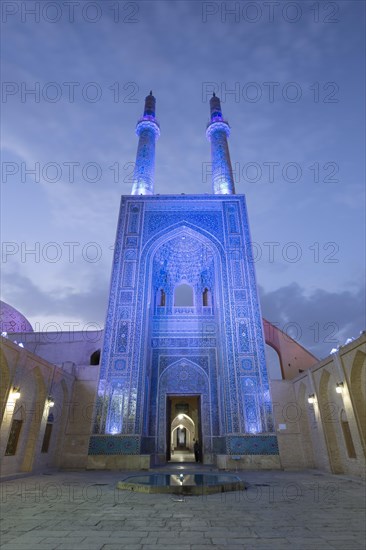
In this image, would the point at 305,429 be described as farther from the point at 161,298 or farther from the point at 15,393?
the point at 15,393

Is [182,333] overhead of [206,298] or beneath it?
beneath

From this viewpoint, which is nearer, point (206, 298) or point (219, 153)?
point (206, 298)

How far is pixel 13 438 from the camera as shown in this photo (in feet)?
28.6

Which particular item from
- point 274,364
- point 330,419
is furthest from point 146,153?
point 330,419

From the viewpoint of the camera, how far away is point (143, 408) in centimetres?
1102

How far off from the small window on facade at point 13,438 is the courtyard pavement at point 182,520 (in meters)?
2.44

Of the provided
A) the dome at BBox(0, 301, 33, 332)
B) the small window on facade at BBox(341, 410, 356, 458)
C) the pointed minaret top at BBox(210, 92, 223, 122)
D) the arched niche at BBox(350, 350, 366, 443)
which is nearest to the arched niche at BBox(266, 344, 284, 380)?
the small window on facade at BBox(341, 410, 356, 458)

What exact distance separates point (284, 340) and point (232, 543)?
13592 mm

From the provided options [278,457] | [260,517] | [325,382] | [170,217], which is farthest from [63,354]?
[260,517]

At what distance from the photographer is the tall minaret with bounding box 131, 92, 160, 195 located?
15.7 metres

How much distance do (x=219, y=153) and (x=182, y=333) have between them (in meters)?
9.34

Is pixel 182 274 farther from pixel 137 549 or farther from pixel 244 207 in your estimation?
pixel 137 549

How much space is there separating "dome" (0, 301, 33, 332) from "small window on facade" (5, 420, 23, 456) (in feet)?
25.1

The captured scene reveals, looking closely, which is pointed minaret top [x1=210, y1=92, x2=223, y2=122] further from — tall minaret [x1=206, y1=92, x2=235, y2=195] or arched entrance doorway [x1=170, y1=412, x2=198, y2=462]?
arched entrance doorway [x1=170, y1=412, x2=198, y2=462]
